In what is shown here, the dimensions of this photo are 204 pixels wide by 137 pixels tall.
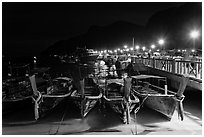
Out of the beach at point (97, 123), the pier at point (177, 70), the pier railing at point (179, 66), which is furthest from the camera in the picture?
the pier railing at point (179, 66)

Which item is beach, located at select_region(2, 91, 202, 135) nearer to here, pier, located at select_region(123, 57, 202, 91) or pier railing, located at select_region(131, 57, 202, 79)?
pier, located at select_region(123, 57, 202, 91)

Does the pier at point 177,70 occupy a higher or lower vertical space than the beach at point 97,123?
higher

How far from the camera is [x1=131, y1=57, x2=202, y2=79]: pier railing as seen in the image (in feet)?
34.4

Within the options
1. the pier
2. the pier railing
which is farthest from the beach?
the pier railing

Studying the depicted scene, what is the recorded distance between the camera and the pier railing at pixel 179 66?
34.4ft

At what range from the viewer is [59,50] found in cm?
16900

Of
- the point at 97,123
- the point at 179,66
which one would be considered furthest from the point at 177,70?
the point at 97,123

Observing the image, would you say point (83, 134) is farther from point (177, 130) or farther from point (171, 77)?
point (171, 77)

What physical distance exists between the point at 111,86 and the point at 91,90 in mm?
1745

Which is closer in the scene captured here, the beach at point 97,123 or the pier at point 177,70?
the beach at point 97,123

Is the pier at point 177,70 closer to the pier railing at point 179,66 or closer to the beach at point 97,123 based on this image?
the pier railing at point 179,66

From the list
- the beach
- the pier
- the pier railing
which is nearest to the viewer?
the beach

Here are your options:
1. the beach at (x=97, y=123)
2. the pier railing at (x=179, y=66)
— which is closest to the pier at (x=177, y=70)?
the pier railing at (x=179, y=66)

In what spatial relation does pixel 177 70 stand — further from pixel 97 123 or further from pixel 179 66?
pixel 97 123
